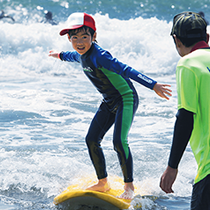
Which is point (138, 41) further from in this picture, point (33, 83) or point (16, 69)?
point (33, 83)

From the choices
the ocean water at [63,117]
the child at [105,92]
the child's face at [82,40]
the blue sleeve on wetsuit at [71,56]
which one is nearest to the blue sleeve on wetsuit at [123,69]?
the child at [105,92]

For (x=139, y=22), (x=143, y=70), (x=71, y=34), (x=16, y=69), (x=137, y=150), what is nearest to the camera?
(x=71, y=34)

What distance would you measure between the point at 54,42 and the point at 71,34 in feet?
40.1

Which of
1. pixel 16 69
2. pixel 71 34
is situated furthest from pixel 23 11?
pixel 71 34

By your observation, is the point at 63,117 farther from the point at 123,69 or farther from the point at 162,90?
the point at 162,90

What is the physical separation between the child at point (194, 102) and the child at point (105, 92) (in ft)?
3.72

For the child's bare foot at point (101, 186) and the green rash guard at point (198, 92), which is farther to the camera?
the child's bare foot at point (101, 186)

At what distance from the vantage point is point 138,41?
15.1m

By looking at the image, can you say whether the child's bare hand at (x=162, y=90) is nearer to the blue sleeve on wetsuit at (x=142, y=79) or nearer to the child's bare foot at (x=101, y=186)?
the blue sleeve on wetsuit at (x=142, y=79)

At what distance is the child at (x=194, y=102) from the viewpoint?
61.8 inches

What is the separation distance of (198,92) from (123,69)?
137cm

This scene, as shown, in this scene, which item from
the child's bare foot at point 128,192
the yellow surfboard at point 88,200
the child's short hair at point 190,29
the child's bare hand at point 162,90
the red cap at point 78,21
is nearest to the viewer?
the child's short hair at point 190,29

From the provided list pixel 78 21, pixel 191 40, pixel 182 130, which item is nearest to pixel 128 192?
pixel 78 21

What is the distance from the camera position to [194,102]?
157 centimetres
